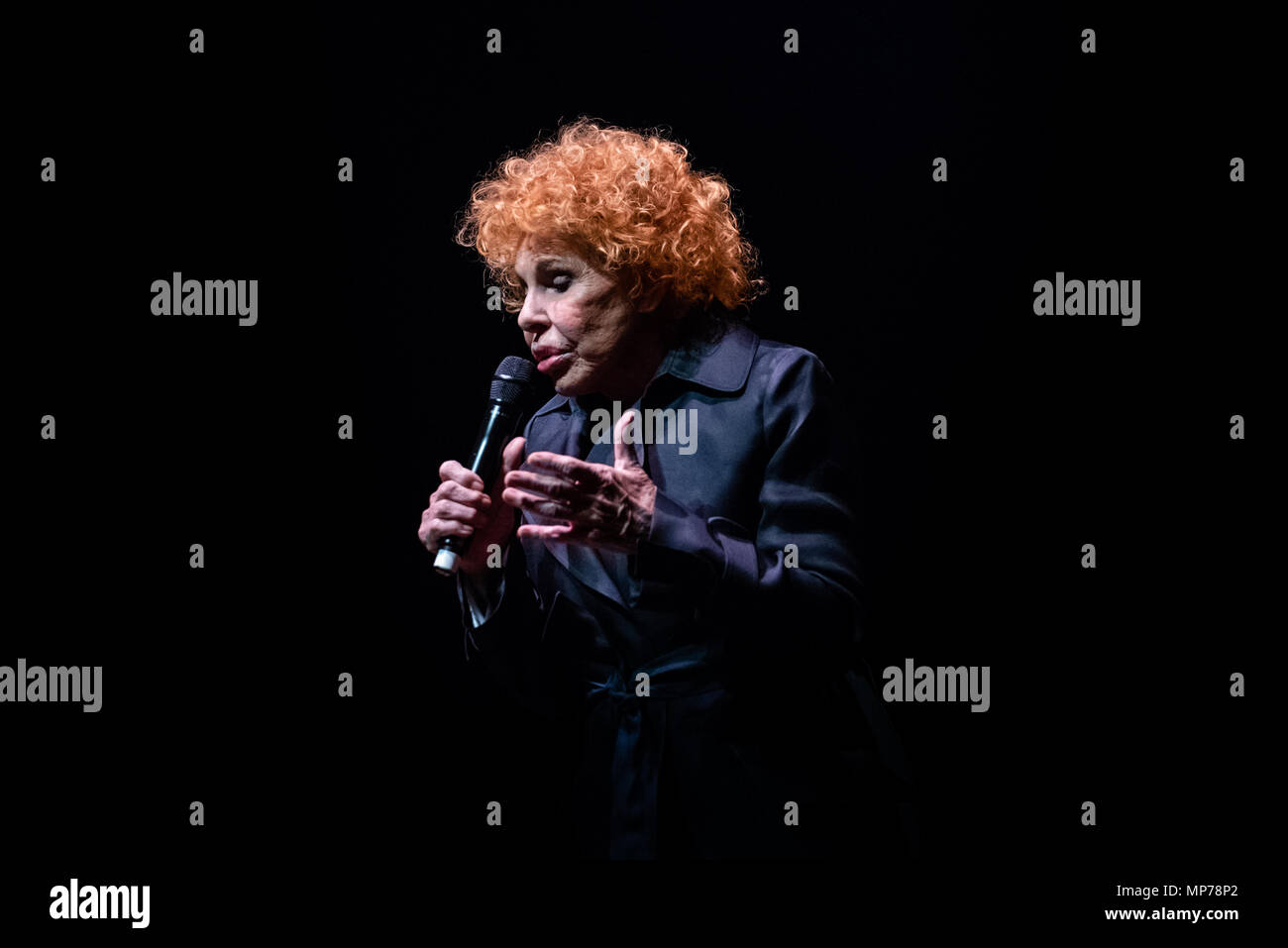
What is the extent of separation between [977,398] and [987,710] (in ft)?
1.96

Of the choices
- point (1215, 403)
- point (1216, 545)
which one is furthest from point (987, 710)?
point (1215, 403)

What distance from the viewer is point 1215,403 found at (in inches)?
91.0

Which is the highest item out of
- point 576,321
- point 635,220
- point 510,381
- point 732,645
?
point 635,220

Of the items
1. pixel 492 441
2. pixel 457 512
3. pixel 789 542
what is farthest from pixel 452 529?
pixel 789 542

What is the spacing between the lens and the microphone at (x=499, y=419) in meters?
1.94

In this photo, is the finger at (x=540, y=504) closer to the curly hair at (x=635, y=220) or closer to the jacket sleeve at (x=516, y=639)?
the jacket sleeve at (x=516, y=639)

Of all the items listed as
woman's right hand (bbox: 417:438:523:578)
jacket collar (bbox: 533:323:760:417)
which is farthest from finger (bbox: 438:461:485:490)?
jacket collar (bbox: 533:323:760:417)

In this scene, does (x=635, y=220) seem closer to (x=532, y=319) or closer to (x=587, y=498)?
(x=532, y=319)

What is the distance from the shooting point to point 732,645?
1.96 meters

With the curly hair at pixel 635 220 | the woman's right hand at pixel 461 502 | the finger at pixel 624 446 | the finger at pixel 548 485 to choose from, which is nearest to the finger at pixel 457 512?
the woman's right hand at pixel 461 502

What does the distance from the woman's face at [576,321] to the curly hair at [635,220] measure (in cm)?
3

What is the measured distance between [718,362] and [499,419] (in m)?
0.40

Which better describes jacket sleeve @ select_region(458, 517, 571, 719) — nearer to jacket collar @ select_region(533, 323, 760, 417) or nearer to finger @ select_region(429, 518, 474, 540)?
finger @ select_region(429, 518, 474, 540)
